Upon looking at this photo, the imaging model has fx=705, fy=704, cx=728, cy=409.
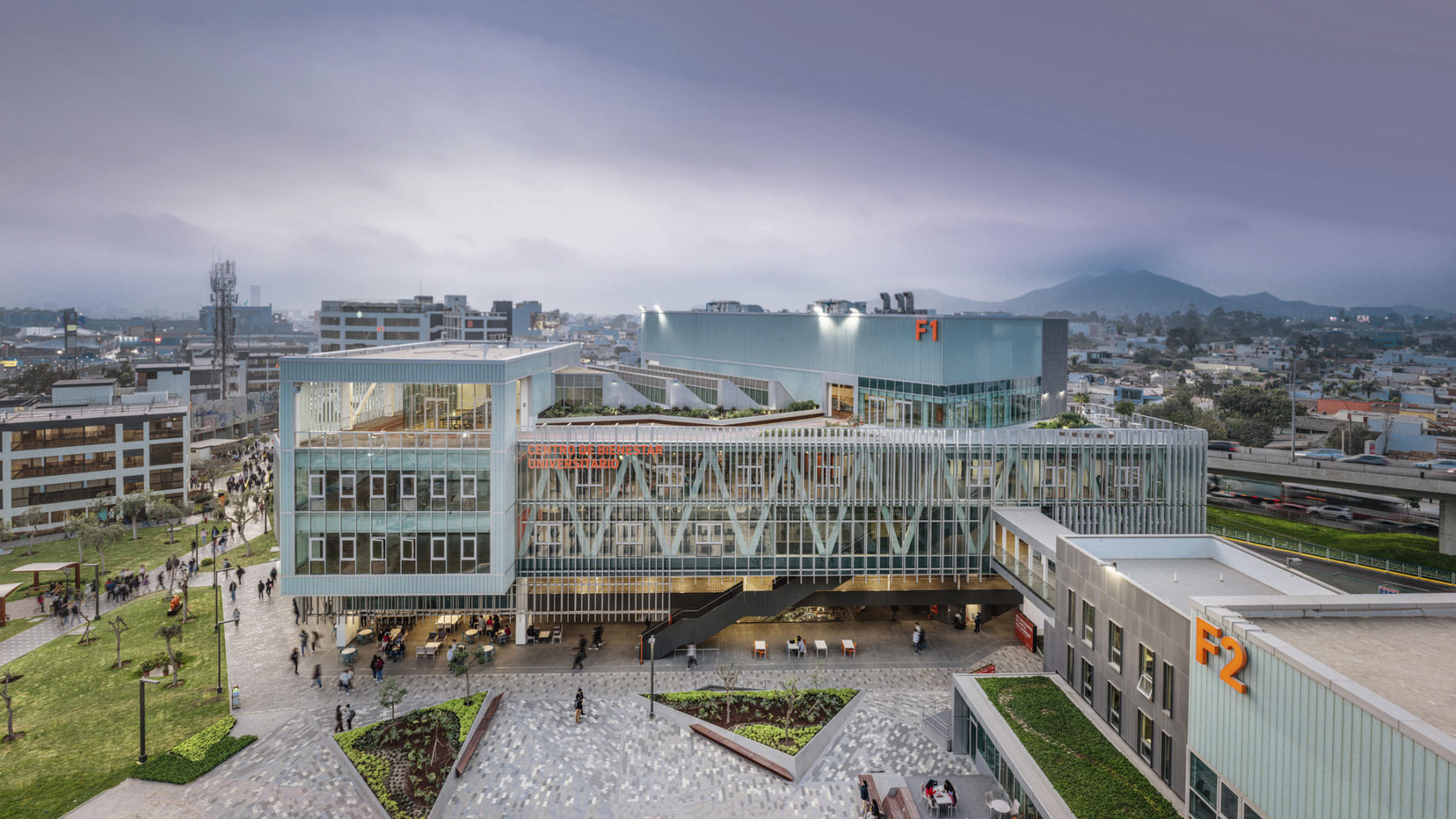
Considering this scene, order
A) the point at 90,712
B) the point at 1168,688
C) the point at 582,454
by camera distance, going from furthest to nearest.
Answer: the point at 582,454, the point at 90,712, the point at 1168,688

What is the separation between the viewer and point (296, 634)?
37781mm

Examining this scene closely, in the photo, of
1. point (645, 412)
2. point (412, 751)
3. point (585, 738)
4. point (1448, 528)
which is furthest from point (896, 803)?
point (1448, 528)

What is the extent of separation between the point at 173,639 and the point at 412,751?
20.2 metres

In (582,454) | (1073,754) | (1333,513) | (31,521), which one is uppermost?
(582,454)

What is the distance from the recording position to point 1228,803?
616 inches

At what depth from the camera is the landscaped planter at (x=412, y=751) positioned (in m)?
23.7

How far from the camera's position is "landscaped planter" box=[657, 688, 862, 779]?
85.7 ft

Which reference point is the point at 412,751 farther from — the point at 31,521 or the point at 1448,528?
the point at 1448,528

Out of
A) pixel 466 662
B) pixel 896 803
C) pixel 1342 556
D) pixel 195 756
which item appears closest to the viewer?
pixel 896 803

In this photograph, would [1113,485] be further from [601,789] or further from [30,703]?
[30,703]

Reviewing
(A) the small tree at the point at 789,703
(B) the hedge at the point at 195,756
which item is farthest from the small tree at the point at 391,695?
(A) the small tree at the point at 789,703

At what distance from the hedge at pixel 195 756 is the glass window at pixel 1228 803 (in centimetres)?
3166

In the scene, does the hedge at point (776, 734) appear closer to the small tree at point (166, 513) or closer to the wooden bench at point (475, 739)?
the wooden bench at point (475, 739)

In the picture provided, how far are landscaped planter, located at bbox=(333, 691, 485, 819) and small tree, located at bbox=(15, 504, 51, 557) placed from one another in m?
43.8
